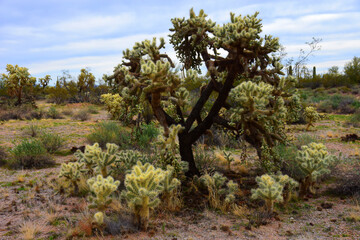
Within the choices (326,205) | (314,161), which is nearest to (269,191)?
(314,161)

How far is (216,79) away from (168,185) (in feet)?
7.40

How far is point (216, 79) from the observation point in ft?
18.0

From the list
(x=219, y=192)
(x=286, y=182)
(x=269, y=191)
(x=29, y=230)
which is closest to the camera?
(x=29, y=230)

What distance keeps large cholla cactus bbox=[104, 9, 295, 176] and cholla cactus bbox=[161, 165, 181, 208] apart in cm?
58

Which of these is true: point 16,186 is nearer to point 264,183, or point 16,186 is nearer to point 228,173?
point 228,173

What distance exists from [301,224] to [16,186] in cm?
536

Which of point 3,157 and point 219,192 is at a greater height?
point 3,157

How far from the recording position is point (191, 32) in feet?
19.4

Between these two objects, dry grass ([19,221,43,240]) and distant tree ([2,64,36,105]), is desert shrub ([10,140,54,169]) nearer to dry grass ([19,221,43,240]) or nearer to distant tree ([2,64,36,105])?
dry grass ([19,221,43,240])

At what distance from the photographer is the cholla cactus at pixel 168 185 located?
424 centimetres

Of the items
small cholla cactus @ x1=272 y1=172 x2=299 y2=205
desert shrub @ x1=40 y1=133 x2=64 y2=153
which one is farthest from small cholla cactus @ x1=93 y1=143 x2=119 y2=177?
desert shrub @ x1=40 y1=133 x2=64 y2=153

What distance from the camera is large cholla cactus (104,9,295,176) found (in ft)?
14.1

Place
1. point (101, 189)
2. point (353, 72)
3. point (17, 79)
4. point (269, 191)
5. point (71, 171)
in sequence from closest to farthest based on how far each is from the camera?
1. point (101, 189)
2. point (269, 191)
3. point (71, 171)
4. point (17, 79)
5. point (353, 72)

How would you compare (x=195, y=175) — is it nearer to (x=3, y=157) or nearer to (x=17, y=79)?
(x=3, y=157)
